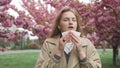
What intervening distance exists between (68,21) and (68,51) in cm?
26

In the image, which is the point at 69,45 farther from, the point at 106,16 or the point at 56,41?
the point at 106,16

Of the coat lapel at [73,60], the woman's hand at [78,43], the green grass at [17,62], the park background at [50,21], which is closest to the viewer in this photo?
Result: the woman's hand at [78,43]

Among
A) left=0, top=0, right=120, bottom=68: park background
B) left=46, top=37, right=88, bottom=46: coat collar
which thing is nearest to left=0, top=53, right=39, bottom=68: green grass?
left=0, top=0, right=120, bottom=68: park background

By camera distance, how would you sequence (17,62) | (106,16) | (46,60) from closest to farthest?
(46,60)
(106,16)
(17,62)

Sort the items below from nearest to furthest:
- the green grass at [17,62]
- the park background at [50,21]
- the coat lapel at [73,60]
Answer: the coat lapel at [73,60] → the park background at [50,21] → the green grass at [17,62]

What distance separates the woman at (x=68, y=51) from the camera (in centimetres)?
269

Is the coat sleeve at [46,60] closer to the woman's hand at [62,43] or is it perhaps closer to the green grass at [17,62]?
the woman's hand at [62,43]

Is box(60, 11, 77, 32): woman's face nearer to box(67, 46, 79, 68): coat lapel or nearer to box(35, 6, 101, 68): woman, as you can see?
box(35, 6, 101, 68): woman

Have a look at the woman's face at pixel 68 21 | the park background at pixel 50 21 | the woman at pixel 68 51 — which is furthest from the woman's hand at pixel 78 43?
the park background at pixel 50 21

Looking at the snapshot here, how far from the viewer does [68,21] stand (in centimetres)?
282

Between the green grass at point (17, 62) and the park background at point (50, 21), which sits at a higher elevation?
the park background at point (50, 21)

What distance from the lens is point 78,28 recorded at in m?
2.89

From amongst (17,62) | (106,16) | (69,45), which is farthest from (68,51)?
(17,62)

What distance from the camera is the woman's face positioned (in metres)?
2.77
